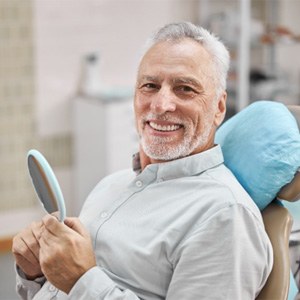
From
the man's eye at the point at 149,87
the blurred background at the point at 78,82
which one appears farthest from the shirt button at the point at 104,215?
the blurred background at the point at 78,82

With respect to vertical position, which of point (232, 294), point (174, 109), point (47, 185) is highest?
point (174, 109)

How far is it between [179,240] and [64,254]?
0.89 ft

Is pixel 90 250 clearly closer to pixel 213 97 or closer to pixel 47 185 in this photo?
pixel 47 185

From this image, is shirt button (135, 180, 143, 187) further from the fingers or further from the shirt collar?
the fingers

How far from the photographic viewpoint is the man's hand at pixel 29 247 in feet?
5.48

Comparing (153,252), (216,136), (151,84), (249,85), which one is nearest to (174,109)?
(151,84)

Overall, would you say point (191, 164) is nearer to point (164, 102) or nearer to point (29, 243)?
point (164, 102)

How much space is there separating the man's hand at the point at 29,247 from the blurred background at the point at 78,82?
6.57 feet

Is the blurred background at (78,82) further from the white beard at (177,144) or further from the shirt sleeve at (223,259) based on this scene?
the shirt sleeve at (223,259)

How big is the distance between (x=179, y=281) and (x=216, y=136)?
56cm

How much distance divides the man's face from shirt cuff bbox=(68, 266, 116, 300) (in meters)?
0.37

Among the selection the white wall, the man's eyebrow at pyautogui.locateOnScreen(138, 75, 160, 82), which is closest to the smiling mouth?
the man's eyebrow at pyautogui.locateOnScreen(138, 75, 160, 82)

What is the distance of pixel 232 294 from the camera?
1420mm

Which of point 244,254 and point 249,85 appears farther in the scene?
point 249,85
